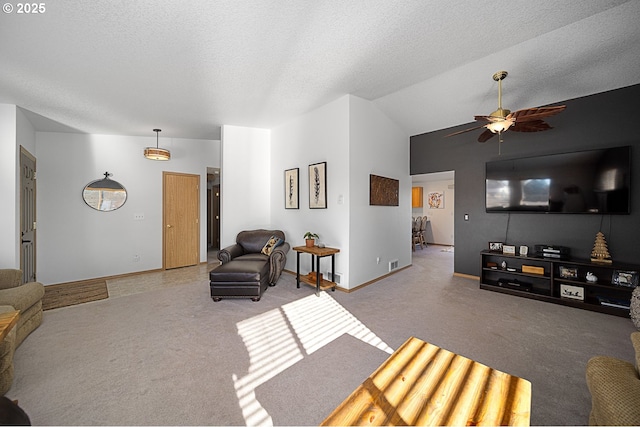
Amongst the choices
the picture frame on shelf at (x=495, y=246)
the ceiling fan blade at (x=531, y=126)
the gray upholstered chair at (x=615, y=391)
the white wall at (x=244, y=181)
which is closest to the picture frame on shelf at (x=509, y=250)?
the picture frame on shelf at (x=495, y=246)

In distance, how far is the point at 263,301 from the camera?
3.33 meters

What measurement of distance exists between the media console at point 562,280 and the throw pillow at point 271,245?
3430 millimetres

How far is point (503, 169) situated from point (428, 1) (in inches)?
123

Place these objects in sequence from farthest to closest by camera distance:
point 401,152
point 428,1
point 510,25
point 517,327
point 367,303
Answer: point 401,152 < point 367,303 < point 517,327 < point 510,25 < point 428,1

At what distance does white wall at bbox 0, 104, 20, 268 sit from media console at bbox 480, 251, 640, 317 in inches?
266

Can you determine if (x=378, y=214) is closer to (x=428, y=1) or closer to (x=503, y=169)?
(x=503, y=169)

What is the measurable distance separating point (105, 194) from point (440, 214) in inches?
383

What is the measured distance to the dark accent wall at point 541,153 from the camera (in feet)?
10.3

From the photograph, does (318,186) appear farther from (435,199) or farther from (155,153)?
(435,199)

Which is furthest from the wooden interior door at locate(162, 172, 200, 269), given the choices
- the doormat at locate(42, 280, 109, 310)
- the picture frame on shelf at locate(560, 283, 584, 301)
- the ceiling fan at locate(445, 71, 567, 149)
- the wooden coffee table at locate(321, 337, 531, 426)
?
the picture frame on shelf at locate(560, 283, 584, 301)

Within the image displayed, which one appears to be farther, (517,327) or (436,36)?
(517,327)

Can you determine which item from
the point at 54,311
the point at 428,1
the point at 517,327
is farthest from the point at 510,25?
the point at 54,311

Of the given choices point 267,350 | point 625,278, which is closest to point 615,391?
point 267,350

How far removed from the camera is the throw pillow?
415 cm
